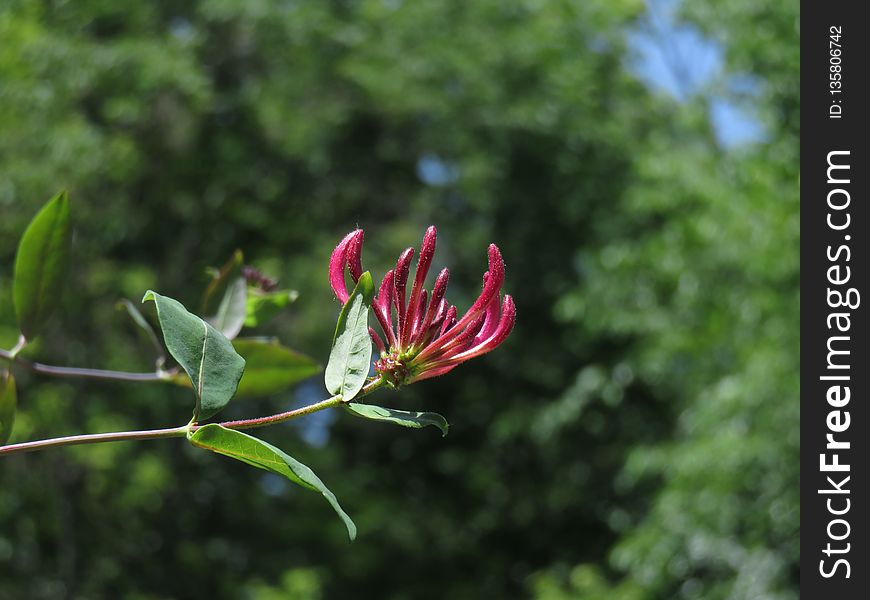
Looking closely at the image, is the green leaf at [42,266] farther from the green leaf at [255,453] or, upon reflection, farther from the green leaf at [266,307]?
the green leaf at [255,453]

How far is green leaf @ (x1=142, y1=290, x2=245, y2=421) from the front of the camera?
18.4 inches

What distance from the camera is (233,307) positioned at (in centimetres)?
78

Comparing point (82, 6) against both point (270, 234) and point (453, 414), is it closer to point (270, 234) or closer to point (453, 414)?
point (270, 234)

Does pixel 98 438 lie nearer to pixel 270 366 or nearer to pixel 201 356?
pixel 201 356

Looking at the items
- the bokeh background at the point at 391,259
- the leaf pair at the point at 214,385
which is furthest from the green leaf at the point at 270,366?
the bokeh background at the point at 391,259

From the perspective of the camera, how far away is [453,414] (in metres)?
7.16

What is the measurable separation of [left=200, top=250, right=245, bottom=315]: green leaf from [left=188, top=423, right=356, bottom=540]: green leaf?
0.33 meters

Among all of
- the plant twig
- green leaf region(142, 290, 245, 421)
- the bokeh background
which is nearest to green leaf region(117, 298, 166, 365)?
the plant twig

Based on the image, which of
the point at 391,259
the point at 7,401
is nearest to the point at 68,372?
the point at 7,401

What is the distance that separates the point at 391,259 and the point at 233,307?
18.3ft

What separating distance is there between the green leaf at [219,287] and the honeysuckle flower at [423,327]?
30 centimetres

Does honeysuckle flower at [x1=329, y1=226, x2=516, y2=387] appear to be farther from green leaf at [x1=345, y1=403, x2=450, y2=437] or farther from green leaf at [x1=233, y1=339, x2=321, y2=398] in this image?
green leaf at [x1=233, y1=339, x2=321, y2=398]

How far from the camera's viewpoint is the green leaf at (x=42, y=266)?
2.21 ft
